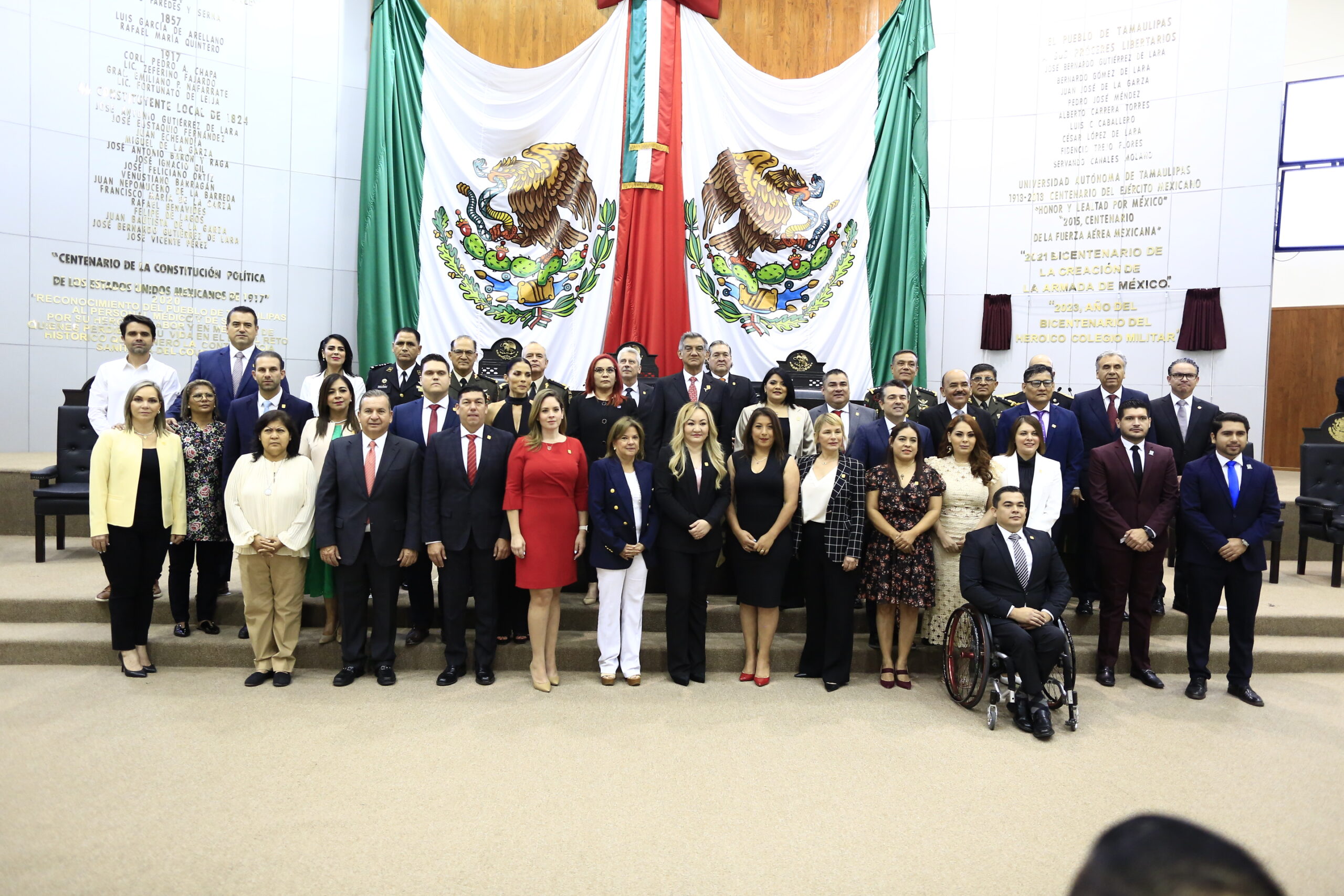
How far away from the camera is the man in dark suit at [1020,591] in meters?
3.80

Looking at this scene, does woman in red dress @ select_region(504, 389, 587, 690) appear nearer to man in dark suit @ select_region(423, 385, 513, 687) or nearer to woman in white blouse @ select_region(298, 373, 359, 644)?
man in dark suit @ select_region(423, 385, 513, 687)

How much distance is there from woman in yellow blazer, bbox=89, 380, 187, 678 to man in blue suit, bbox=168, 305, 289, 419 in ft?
1.65

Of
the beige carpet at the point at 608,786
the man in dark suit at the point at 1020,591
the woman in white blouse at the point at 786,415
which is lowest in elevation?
the beige carpet at the point at 608,786

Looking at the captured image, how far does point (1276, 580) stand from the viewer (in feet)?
19.9

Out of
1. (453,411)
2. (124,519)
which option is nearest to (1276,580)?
(453,411)

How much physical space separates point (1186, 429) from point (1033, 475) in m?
1.55

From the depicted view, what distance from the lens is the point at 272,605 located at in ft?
13.7

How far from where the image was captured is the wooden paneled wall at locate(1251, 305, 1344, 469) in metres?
10.1

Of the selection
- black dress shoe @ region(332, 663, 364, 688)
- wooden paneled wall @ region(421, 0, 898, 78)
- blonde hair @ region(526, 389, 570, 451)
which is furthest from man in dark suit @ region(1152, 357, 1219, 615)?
wooden paneled wall @ region(421, 0, 898, 78)

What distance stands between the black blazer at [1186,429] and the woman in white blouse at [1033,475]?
1218 millimetres

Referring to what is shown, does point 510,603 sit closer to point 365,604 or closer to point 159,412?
point 365,604

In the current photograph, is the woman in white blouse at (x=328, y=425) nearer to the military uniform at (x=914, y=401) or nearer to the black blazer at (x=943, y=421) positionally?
the military uniform at (x=914, y=401)

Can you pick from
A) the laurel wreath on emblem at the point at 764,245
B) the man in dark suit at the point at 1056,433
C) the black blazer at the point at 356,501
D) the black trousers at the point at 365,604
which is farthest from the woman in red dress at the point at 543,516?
the laurel wreath on emblem at the point at 764,245

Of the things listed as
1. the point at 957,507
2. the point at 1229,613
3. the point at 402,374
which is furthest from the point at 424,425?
the point at 1229,613
